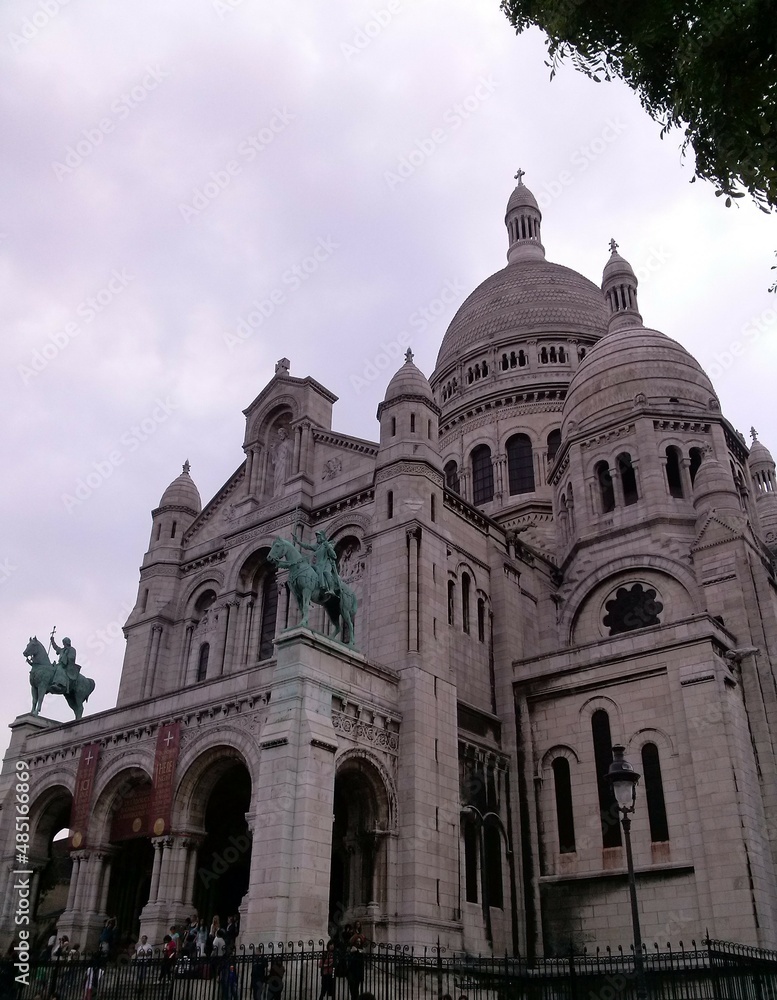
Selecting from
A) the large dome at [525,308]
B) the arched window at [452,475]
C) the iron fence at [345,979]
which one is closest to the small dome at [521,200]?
the large dome at [525,308]

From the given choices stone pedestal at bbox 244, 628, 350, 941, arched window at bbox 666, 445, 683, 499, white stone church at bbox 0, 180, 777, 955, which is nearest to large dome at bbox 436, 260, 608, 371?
white stone church at bbox 0, 180, 777, 955

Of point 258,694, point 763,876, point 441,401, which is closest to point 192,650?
point 258,694

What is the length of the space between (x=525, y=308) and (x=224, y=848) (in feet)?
128

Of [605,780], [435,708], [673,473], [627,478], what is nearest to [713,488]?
[673,473]

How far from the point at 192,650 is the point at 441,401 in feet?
87.5

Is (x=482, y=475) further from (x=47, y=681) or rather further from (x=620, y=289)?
(x=47, y=681)

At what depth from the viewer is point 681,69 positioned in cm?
1295

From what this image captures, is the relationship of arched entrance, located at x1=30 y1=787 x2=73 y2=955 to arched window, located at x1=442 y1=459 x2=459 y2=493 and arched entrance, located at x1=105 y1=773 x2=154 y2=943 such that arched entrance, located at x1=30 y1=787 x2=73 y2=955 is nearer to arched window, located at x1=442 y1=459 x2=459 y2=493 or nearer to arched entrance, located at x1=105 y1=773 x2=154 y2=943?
arched entrance, located at x1=105 y1=773 x2=154 y2=943

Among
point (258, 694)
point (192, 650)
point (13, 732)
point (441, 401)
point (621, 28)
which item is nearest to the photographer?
point (621, 28)

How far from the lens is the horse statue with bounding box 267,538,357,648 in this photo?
26422 millimetres

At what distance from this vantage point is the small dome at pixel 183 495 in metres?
41.3

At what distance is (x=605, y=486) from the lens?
39.8 meters

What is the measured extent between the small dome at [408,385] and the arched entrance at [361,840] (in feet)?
44.1

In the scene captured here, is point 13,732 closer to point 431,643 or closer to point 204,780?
point 204,780
